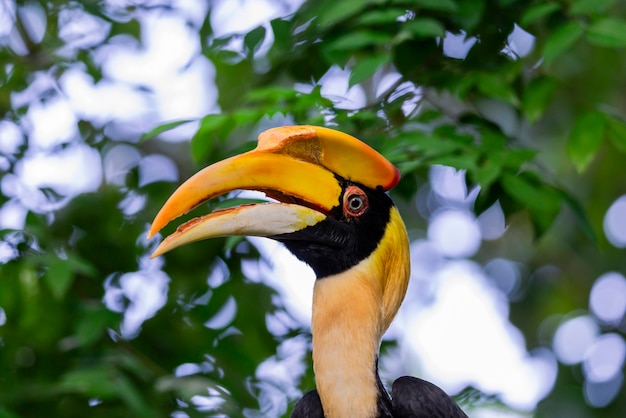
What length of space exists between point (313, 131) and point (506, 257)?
4.22 m

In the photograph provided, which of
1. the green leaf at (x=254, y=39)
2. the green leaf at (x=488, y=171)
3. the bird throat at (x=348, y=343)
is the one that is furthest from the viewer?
the green leaf at (x=254, y=39)

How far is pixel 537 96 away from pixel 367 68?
0.53 meters

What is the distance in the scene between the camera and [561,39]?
242 centimetres

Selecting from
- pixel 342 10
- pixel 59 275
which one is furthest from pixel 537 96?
pixel 59 275

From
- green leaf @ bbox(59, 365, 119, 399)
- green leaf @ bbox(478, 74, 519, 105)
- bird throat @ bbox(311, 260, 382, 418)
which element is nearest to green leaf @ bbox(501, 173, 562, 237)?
green leaf @ bbox(478, 74, 519, 105)

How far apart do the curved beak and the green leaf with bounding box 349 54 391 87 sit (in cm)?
38

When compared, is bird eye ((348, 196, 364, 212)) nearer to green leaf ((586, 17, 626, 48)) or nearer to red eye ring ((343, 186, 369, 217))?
red eye ring ((343, 186, 369, 217))

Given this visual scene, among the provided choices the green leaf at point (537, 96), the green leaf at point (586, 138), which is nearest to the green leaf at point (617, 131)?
the green leaf at point (586, 138)

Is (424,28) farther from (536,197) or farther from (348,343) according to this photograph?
(348,343)

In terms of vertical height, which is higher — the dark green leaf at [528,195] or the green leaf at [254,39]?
the green leaf at [254,39]

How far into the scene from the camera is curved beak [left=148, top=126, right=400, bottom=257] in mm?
1829

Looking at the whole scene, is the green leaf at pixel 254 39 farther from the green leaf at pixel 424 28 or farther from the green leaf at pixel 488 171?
the green leaf at pixel 488 171

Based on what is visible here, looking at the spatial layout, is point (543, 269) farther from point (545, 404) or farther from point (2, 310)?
point (2, 310)

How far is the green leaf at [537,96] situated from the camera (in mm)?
2615
